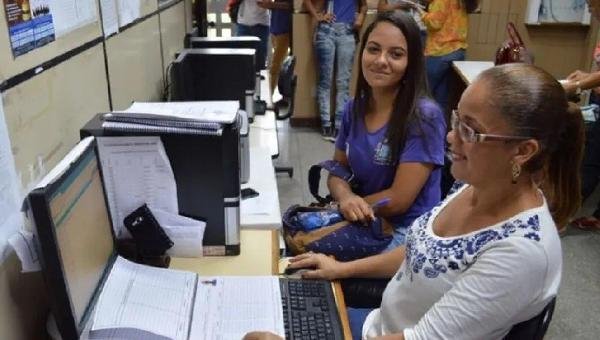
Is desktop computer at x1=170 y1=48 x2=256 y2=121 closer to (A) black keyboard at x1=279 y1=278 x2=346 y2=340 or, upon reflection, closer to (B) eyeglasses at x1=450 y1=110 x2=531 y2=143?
(A) black keyboard at x1=279 y1=278 x2=346 y2=340

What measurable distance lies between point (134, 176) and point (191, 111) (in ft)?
0.72

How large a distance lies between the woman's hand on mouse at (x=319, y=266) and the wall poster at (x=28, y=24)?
2.60 ft

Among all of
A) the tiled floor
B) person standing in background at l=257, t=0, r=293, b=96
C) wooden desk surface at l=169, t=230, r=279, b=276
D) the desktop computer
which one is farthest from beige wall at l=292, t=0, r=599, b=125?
wooden desk surface at l=169, t=230, r=279, b=276

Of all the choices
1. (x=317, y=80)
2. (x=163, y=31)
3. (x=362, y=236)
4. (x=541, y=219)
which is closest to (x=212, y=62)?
(x=163, y=31)

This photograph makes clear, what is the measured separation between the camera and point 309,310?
4.00 feet

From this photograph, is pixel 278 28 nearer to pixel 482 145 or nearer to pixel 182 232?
pixel 182 232

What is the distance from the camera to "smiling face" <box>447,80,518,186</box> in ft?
3.25

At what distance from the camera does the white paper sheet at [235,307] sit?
43.9 inches

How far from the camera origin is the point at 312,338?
1.13m

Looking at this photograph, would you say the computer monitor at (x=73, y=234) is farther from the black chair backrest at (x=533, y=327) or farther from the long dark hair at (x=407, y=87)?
the long dark hair at (x=407, y=87)

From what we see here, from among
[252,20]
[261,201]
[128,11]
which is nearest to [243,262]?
[261,201]

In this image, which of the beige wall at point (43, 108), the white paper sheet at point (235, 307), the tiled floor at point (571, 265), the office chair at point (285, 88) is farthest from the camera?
the office chair at point (285, 88)

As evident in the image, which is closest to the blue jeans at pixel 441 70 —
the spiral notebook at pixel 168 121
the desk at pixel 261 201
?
the desk at pixel 261 201

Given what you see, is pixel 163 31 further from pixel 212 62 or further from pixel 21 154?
pixel 21 154
